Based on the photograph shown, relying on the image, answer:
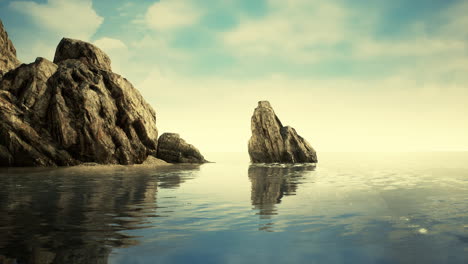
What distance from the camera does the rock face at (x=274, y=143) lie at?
7294 centimetres

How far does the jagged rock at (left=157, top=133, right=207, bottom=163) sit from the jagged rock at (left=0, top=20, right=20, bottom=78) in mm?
33558

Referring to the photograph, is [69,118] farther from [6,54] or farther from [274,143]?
[274,143]

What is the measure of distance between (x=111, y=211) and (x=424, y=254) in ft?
36.4

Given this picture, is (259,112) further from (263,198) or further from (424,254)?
(424,254)

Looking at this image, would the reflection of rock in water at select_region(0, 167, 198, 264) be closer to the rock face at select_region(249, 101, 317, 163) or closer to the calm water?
the calm water

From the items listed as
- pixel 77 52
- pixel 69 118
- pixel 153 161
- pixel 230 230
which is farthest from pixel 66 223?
pixel 77 52

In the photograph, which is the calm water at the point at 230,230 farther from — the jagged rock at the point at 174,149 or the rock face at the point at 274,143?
the rock face at the point at 274,143

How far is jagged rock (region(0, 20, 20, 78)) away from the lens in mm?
63562

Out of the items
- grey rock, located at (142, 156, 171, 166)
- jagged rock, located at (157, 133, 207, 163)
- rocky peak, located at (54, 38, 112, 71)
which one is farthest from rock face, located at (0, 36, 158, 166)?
rocky peak, located at (54, 38, 112, 71)

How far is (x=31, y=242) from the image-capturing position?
27.6 ft

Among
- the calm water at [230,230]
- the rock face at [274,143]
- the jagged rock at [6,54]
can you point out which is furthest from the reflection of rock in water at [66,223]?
the jagged rock at [6,54]

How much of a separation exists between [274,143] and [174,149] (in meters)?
23.6

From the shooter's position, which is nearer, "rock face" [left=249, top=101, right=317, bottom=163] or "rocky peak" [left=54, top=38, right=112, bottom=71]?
"rocky peak" [left=54, top=38, right=112, bottom=71]

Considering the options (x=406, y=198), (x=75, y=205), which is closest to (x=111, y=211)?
(x=75, y=205)
